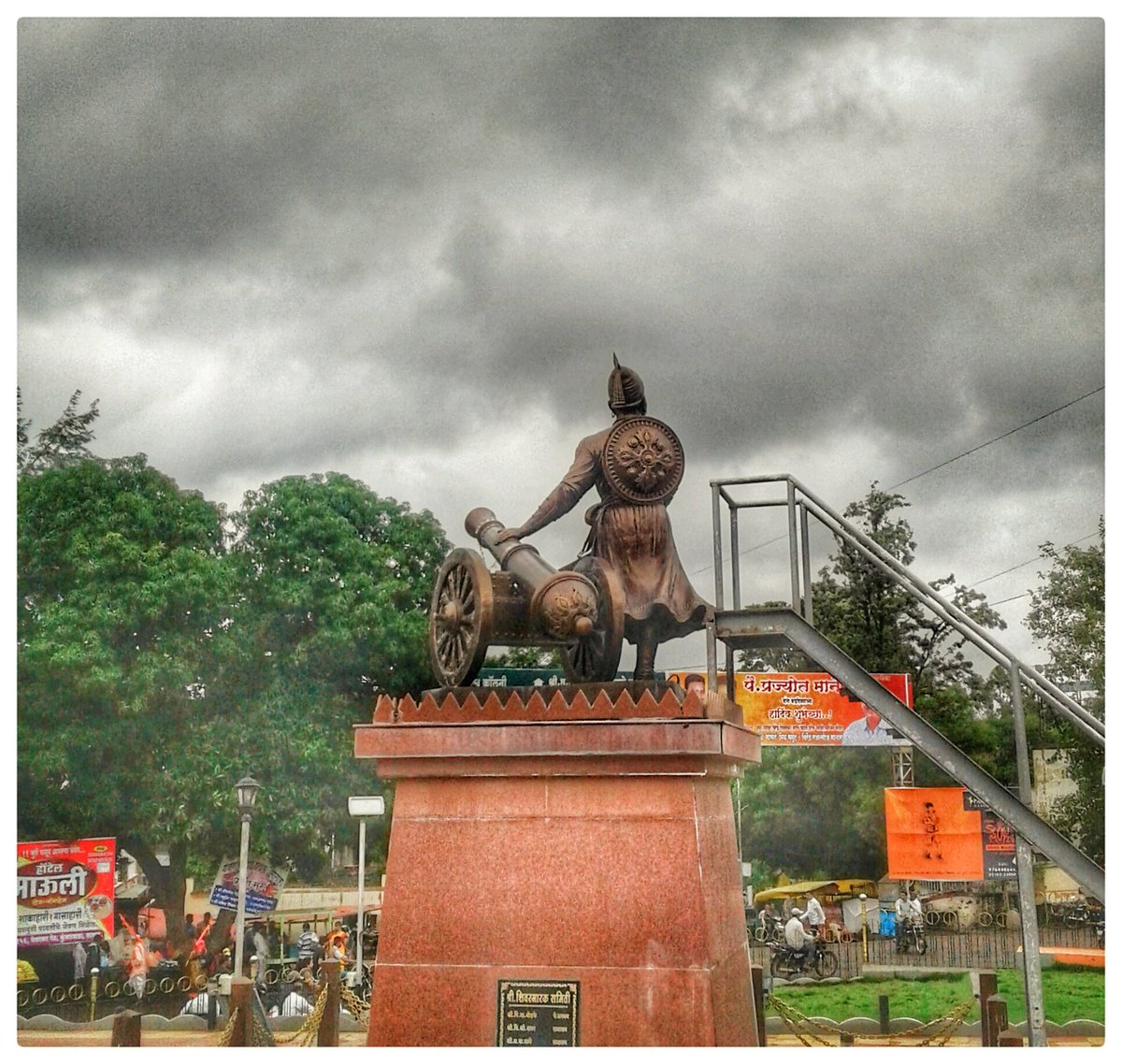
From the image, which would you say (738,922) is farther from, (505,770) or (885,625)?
(885,625)

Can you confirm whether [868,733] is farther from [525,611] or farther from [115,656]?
[525,611]

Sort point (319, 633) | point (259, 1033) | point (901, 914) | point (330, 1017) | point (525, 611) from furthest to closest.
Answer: point (901, 914), point (319, 633), point (330, 1017), point (259, 1033), point (525, 611)

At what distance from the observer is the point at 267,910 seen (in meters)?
18.6

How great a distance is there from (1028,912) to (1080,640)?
9.16 metres

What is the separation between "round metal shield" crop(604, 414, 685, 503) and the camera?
293 inches

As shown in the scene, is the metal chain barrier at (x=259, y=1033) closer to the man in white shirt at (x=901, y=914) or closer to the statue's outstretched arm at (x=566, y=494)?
the statue's outstretched arm at (x=566, y=494)

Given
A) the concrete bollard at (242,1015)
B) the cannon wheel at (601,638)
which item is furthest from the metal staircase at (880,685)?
the concrete bollard at (242,1015)

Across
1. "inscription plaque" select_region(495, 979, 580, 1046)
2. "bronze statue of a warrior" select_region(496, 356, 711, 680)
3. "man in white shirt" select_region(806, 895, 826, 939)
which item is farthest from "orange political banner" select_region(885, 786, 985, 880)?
"inscription plaque" select_region(495, 979, 580, 1046)

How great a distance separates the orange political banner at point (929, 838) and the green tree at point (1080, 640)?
3208 millimetres

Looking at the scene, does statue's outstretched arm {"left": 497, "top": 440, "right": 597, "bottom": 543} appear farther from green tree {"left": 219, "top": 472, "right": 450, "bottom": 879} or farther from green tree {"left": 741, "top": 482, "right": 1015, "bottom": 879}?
green tree {"left": 741, "top": 482, "right": 1015, "bottom": 879}

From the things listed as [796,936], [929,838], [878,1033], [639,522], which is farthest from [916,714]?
[929,838]

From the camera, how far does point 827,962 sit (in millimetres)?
19297

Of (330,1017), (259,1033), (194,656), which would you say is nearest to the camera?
(259,1033)
